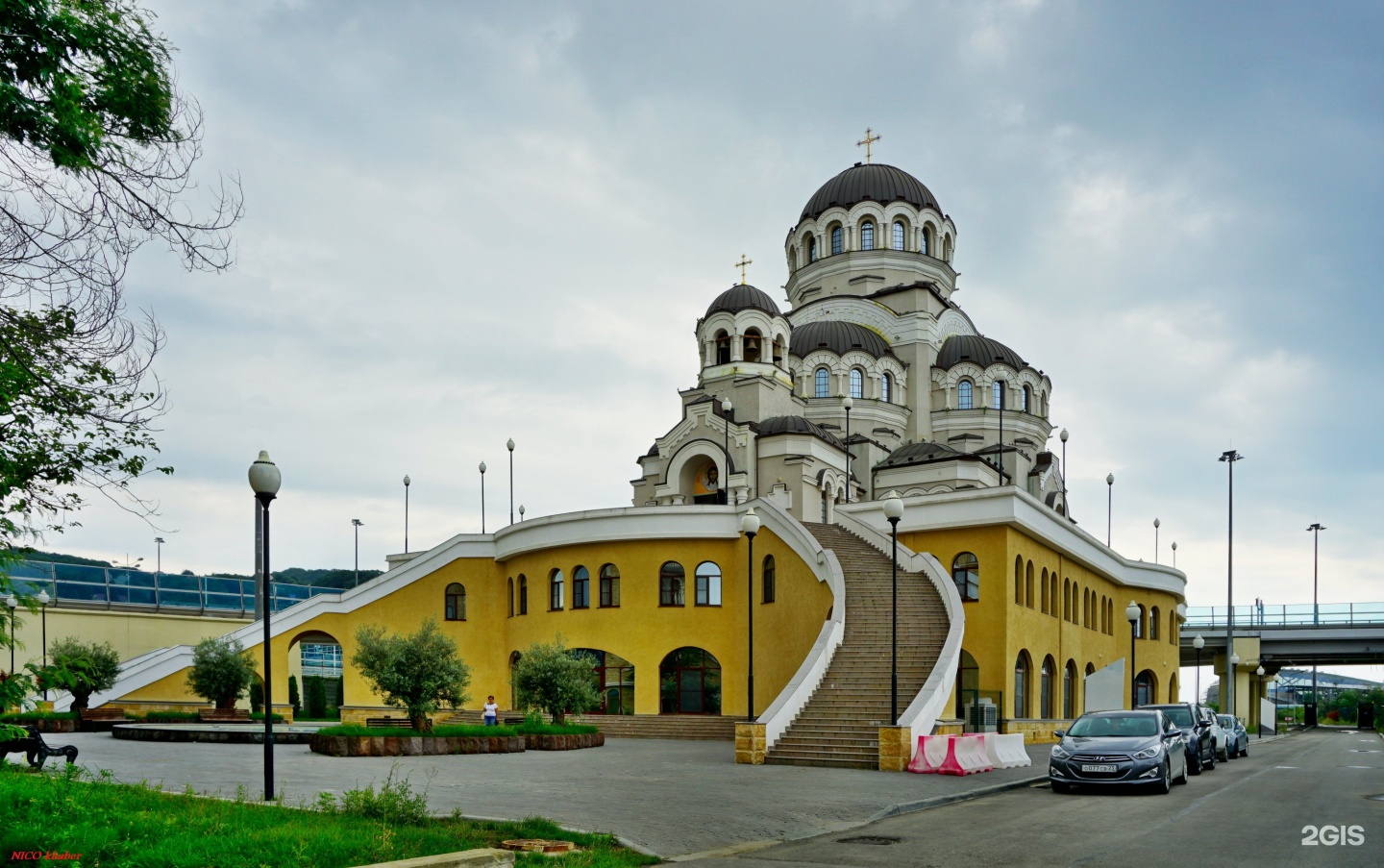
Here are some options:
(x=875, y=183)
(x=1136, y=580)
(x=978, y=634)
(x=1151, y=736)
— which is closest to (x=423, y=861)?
(x=1151, y=736)

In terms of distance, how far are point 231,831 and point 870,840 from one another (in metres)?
6.27

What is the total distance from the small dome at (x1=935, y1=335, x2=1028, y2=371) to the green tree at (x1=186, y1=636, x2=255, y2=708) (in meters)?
33.5

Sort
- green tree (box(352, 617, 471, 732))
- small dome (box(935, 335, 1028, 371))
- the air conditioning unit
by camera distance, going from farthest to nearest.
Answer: small dome (box(935, 335, 1028, 371)) → the air conditioning unit → green tree (box(352, 617, 471, 732))

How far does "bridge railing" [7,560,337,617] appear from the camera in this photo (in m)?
39.9

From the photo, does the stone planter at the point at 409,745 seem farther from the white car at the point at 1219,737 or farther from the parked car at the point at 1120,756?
the white car at the point at 1219,737

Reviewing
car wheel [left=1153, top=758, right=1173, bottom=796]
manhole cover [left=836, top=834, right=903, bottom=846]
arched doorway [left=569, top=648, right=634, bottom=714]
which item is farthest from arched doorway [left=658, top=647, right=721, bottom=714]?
manhole cover [left=836, top=834, right=903, bottom=846]

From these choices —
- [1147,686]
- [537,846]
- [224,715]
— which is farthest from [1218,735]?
[224,715]

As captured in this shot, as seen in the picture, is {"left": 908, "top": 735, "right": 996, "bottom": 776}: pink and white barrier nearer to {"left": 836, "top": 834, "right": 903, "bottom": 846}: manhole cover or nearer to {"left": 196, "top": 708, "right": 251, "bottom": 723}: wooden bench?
{"left": 836, "top": 834, "right": 903, "bottom": 846}: manhole cover

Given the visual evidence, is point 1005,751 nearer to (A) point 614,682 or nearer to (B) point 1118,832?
(B) point 1118,832

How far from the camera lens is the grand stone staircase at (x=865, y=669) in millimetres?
20266

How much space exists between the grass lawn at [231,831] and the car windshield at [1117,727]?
33.3ft

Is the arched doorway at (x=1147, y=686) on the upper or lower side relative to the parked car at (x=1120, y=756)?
lower

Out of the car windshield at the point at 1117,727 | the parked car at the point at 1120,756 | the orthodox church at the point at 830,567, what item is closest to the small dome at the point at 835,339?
the orthodox church at the point at 830,567

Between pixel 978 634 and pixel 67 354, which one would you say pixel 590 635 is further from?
pixel 67 354
